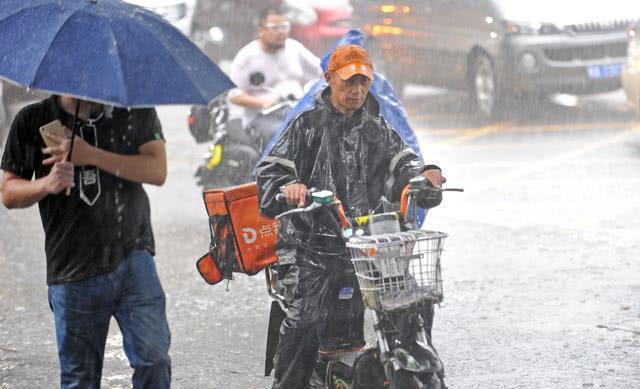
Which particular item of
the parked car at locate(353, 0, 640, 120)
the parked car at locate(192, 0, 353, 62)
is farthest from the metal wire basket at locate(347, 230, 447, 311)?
the parked car at locate(192, 0, 353, 62)

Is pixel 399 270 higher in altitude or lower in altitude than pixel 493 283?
higher

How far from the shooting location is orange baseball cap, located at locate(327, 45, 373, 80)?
5125 millimetres

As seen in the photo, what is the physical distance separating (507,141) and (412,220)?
9.23 meters

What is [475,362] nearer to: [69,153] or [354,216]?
[354,216]

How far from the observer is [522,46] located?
14.6m

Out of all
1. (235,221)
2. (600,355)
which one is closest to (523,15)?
(600,355)

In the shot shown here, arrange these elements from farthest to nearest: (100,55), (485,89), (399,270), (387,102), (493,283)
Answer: (485,89)
(493,283)
(387,102)
(399,270)
(100,55)

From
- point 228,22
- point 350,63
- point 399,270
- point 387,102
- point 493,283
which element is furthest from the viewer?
point 228,22

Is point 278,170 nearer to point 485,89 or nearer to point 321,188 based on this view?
point 321,188

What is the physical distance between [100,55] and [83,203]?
58 cm

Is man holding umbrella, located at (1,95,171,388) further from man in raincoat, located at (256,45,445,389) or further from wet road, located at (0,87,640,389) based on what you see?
wet road, located at (0,87,640,389)

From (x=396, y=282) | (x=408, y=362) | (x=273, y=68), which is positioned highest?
(x=273, y=68)

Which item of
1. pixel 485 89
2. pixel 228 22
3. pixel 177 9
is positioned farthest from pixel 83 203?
pixel 228 22

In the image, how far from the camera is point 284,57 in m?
10.0
